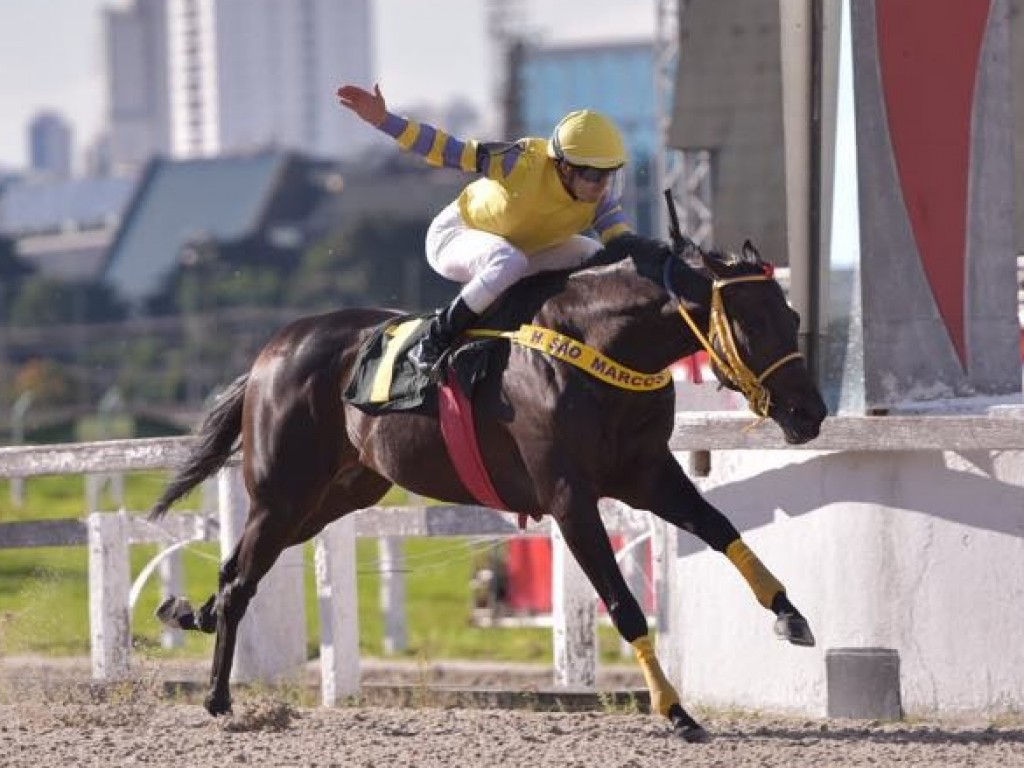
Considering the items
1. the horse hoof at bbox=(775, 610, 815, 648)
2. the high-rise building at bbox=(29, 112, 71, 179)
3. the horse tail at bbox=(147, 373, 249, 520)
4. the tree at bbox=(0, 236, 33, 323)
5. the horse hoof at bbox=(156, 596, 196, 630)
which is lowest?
the horse hoof at bbox=(156, 596, 196, 630)

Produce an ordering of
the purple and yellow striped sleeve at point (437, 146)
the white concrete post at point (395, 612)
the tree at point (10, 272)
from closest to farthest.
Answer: the purple and yellow striped sleeve at point (437, 146)
the white concrete post at point (395, 612)
the tree at point (10, 272)

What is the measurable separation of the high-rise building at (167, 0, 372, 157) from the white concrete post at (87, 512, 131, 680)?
137m

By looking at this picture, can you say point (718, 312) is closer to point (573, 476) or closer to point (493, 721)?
point (573, 476)

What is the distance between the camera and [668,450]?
767cm

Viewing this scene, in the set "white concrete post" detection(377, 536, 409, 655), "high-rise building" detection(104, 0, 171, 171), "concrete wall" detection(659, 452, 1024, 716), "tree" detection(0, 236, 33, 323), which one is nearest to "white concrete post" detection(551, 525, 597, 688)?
"concrete wall" detection(659, 452, 1024, 716)

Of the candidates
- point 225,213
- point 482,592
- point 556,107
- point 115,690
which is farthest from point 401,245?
point 115,690

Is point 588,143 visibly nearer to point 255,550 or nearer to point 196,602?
point 255,550

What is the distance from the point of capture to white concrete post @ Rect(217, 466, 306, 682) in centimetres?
927

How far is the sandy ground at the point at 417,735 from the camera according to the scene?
23.2 feet

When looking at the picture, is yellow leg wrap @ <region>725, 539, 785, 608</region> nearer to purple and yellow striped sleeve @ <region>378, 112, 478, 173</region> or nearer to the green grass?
purple and yellow striped sleeve @ <region>378, 112, 478, 173</region>

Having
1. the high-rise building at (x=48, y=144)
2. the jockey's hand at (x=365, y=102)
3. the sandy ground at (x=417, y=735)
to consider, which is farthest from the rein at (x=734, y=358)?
the high-rise building at (x=48, y=144)

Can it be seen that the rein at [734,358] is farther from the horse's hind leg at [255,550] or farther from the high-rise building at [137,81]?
the high-rise building at [137,81]

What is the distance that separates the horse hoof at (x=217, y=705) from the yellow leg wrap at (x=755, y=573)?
1924 millimetres

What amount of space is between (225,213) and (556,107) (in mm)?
20683
